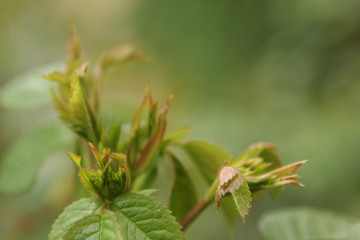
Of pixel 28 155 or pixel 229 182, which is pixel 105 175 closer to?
pixel 229 182

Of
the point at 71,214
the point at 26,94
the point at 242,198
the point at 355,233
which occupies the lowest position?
the point at 355,233

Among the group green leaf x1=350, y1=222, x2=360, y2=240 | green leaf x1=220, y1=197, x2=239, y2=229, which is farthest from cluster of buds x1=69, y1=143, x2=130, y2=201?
green leaf x1=350, y1=222, x2=360, y2=240

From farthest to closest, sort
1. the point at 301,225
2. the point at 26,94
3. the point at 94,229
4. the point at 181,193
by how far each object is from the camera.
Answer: the point at 26,94
the point at 301,225
the point at 181,193
the point at 94,229

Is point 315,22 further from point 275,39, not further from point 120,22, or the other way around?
point 120,22

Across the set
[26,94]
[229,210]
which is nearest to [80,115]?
[229,210]

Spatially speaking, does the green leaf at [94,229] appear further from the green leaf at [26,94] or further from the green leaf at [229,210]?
the green leaf at [26,94]

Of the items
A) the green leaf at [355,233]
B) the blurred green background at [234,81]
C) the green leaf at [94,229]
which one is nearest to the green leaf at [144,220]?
the green leaf at [94,229]
